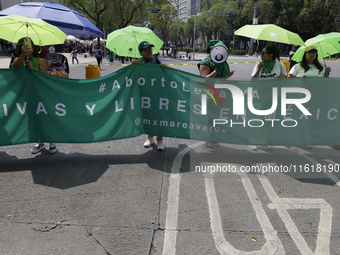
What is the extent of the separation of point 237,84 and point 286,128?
1.13 m

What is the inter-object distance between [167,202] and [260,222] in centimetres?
111

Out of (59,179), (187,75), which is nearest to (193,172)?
(187,75)

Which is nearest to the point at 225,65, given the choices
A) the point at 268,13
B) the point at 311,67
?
the point at 311,67

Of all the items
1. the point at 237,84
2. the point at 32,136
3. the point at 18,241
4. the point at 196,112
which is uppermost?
the point at 237,84

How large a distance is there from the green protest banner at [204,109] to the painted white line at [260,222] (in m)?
1.27

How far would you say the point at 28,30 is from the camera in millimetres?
4844

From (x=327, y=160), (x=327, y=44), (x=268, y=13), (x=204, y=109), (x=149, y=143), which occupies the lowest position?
(x=327, y=160)

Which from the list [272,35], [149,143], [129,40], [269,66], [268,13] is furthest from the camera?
[268,13]

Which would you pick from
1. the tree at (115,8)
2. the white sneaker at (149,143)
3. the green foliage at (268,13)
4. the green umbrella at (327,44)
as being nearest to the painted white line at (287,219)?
the white sneaker at (149,143)

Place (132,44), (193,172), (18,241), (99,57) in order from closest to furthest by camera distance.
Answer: (18,241) < (193,172) < (132,44) < (99,57)

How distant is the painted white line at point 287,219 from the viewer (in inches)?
113

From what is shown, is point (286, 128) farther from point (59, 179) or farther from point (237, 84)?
point (59, 179)

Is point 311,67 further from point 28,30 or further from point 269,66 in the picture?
point 28,30

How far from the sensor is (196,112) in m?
5.00
